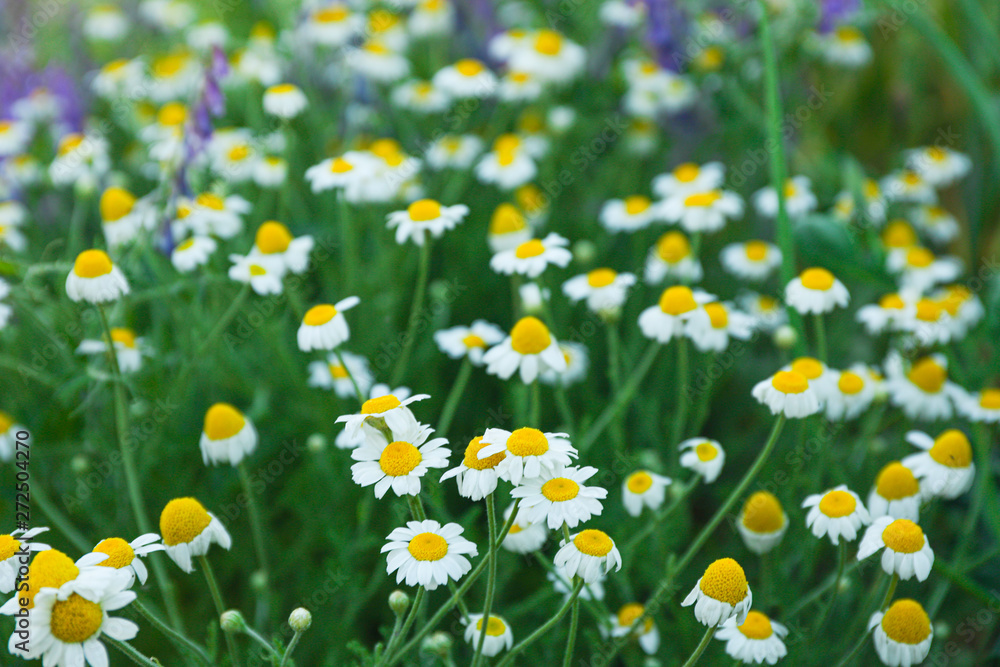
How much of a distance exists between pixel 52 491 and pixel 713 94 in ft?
4.80

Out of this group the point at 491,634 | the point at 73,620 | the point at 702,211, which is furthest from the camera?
the point at 702,211

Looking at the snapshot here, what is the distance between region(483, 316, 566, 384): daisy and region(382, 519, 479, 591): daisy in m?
0.24

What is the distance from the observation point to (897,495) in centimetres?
90

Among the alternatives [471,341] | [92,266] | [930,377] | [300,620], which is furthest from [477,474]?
[930,377]

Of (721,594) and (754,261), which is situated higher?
(721,594)

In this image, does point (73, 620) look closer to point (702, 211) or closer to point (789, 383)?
point (789, 383)

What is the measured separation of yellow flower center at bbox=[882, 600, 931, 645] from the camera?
78 cm

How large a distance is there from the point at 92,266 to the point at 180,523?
33cm

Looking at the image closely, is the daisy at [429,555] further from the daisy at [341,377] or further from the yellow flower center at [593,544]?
the daisy at [341,377]

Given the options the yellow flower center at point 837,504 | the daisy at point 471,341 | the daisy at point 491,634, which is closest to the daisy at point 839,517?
the yellow flower center at point 837,504

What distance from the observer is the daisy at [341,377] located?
1101 millimetres

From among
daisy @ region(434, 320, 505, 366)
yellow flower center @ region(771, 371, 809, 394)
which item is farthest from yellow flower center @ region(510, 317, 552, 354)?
yellow flower center @ region(771, 371, 809, 394)

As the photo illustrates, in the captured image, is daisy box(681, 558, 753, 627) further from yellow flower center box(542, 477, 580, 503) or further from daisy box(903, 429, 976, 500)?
daisy box(903, 429, 976, 500)

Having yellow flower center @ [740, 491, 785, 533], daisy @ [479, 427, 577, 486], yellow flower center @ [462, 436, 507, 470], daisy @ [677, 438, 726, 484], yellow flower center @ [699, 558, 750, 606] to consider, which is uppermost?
daisy @ [479, 427, 577, 486]
